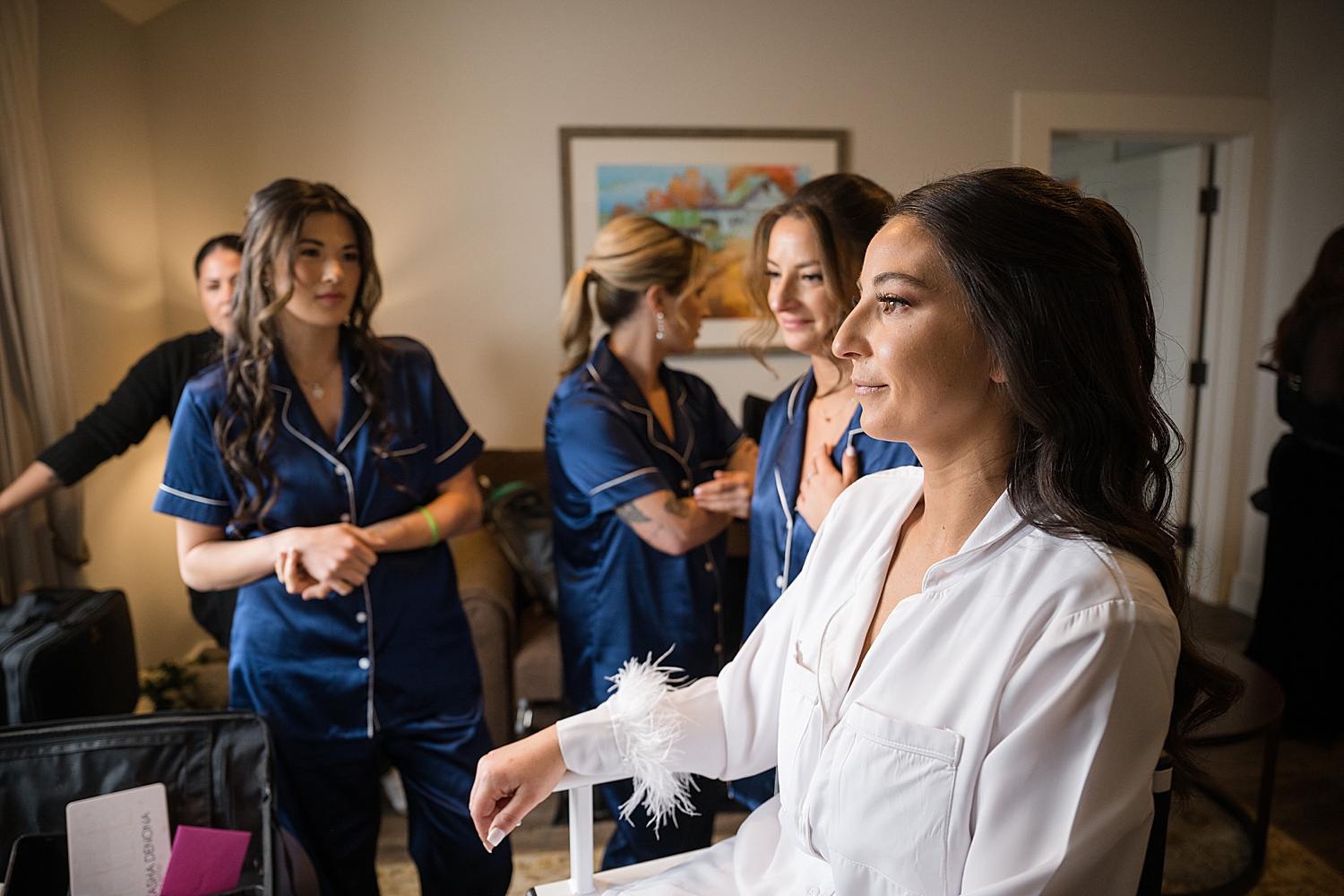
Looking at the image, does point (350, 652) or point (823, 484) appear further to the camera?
point (350, 652)

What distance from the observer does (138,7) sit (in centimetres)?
326

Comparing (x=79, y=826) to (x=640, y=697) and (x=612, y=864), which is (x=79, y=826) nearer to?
(x=640, y=697)

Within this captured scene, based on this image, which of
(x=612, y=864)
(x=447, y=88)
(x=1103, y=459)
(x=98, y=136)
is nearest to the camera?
(x=1103, y=459)

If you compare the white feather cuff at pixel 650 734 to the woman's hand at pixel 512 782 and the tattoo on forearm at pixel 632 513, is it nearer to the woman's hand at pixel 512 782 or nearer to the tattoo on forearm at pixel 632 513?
the woman's hand at pixel 512 782

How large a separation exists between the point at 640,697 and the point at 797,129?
3.12 meters

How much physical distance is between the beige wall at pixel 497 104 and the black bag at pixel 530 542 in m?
0.91

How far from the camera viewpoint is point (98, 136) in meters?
3.05

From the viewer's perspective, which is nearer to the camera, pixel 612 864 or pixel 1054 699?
pixel 1054 699

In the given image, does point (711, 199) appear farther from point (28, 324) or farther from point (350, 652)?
point (350, 652)

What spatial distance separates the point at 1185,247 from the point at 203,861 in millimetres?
4683

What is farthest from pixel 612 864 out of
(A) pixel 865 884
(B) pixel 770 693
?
(A) pixel 865 884

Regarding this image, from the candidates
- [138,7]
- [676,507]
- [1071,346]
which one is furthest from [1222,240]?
[138,7]

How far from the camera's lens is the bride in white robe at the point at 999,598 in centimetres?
87

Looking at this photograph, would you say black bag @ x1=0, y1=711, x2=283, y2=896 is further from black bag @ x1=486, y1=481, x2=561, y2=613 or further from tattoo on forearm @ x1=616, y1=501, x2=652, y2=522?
black bag @ x1=486, y1=481, x2=561, y2=613
